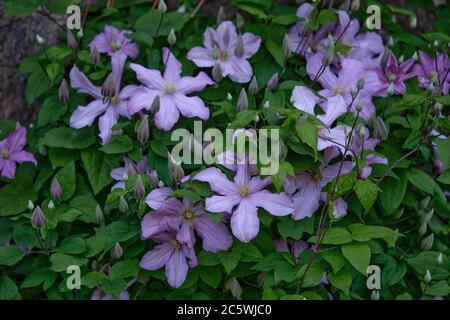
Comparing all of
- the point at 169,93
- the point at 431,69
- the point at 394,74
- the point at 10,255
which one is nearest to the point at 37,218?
the point at 10,255

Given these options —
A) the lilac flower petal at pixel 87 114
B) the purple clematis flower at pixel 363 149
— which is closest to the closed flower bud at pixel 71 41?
the lilac flower petal at pixel 87 114

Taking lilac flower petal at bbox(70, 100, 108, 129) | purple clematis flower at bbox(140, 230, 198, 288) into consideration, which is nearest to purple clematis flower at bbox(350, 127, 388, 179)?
purple clematis flower at bbox(140, 230, 198, 288)

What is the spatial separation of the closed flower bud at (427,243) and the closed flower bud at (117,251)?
82cm

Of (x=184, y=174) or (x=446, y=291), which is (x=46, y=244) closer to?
(x=184, y=174)

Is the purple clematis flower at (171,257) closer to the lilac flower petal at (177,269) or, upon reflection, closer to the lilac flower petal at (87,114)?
the lilac flower petal at (177,269)

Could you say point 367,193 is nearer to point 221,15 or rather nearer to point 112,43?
point 221,15

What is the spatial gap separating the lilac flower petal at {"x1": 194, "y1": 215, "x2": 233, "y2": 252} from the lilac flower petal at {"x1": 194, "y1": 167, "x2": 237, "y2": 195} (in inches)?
3.7

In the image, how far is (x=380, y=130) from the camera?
6.56 ft

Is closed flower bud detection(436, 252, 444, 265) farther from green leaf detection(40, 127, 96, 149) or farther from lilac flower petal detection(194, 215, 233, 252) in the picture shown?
green leaf detection(40, 127, 96, 149)

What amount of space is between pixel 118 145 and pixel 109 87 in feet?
0.54

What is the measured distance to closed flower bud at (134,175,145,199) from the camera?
1.87m

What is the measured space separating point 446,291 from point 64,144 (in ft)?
3.68

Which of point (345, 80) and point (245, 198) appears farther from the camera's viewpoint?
point (345, 80)

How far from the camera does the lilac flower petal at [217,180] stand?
6.10 feet
